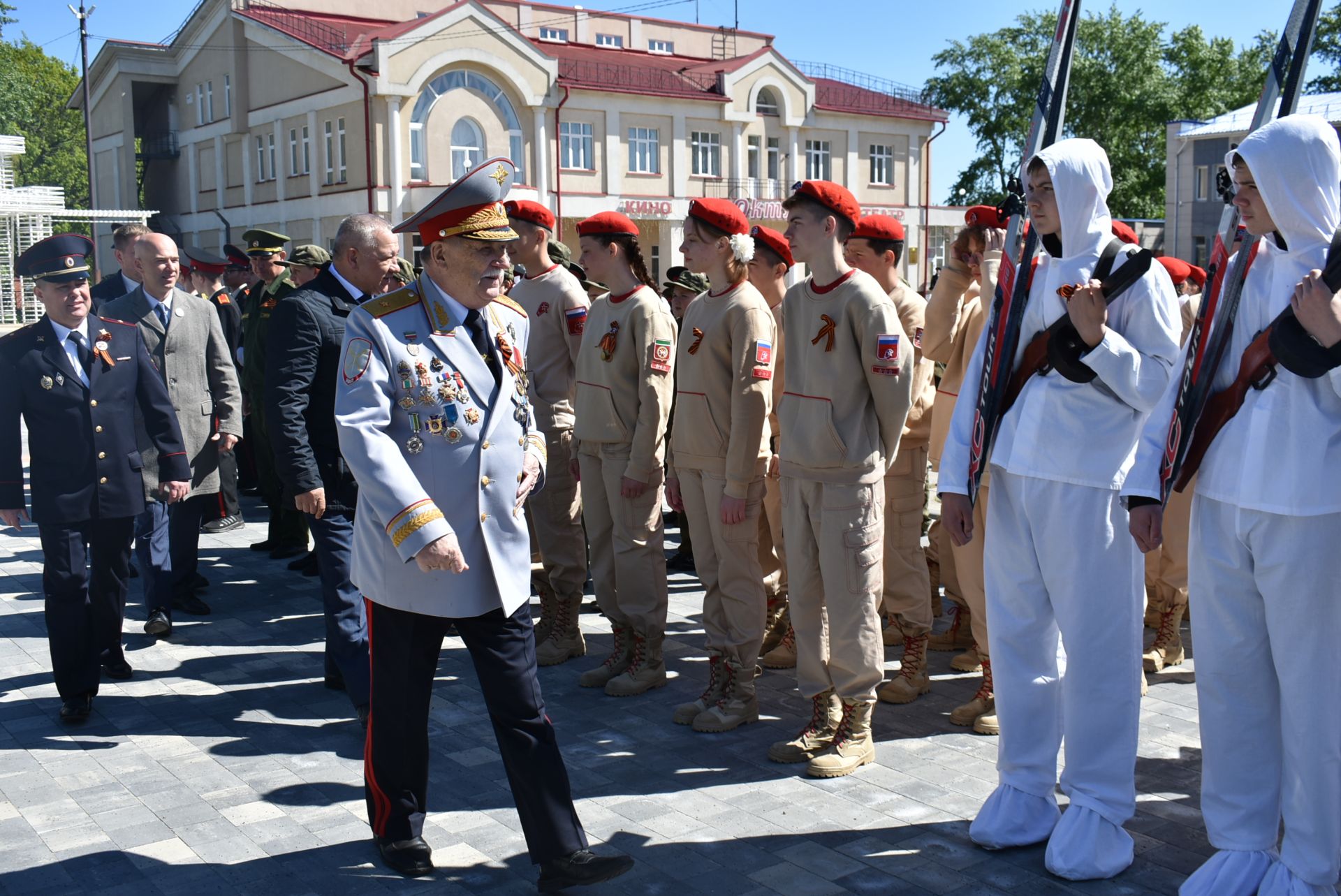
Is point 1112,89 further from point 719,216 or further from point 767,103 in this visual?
point 719,216

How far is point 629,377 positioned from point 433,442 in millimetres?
2261

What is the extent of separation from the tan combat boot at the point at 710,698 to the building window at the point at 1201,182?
5147 cm

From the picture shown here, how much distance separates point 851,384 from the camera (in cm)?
518

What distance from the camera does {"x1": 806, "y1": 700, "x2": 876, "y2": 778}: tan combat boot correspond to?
16.9 ft

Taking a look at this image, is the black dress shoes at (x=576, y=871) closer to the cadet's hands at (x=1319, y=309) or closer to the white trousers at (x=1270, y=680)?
the white trousers at (x=1270, y=680)

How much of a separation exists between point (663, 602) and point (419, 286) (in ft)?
8.65

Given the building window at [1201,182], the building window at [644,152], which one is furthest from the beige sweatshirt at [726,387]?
the building window at [1201,182]

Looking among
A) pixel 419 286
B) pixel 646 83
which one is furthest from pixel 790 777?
pixel 646 83

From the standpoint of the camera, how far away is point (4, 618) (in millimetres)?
7938

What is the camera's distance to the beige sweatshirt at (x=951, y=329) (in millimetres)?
6293

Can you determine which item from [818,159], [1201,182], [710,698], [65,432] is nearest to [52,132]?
[818,159]

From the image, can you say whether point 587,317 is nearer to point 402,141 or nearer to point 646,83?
point 402,141

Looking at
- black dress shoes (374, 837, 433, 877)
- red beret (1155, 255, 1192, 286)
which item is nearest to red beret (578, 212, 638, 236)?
black dress shoes (374, 837, 433, 877)

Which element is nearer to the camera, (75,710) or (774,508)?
(75,710)
